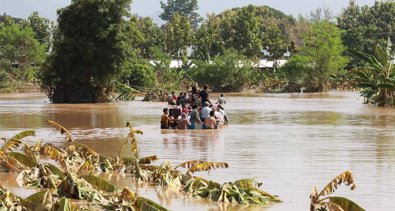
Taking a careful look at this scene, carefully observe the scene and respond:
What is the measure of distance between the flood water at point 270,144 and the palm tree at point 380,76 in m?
1.25

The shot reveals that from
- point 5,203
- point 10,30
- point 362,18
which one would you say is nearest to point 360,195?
point 5,203

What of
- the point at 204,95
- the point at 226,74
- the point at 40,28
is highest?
the point at 40,28

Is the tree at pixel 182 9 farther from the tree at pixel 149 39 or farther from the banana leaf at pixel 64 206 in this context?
the banana leaf at pixel 64 206

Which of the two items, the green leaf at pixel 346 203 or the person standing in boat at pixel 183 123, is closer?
the green leaf at pixel 346 203

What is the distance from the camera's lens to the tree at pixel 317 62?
63.9 meters

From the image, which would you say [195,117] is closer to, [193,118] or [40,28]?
[193,118]

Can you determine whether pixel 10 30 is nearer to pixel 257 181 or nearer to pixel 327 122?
pixel 327 122

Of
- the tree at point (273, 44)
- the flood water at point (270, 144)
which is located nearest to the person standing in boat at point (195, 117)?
the flood water at point (270, 144)

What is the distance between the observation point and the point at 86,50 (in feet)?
140

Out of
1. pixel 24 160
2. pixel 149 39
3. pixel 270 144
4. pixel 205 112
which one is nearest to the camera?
pixel 24 160

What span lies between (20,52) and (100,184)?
55.6 meters

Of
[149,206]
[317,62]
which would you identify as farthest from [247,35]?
[149,206]

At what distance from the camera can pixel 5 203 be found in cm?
1037

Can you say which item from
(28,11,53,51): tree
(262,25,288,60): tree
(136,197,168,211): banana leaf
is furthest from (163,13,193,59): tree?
(136,197,168,211): banana leaf
